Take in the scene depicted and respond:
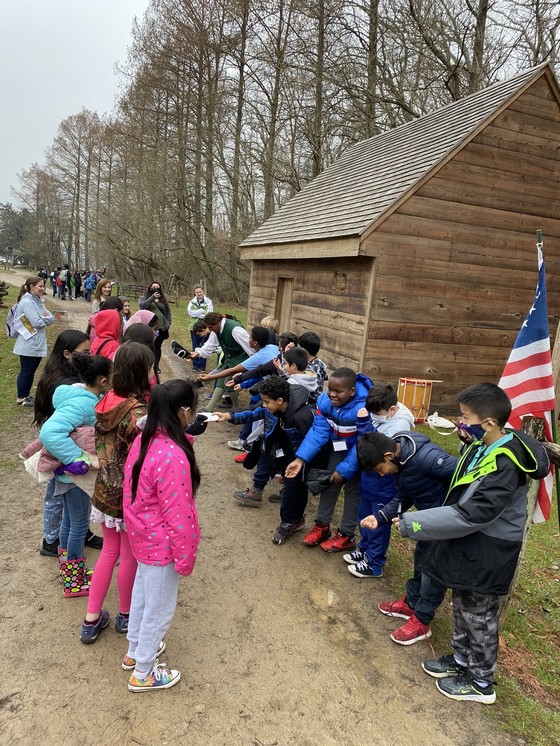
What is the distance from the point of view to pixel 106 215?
30609mm

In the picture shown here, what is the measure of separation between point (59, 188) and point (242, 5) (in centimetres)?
2805

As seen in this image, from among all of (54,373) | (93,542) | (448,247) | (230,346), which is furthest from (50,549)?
(448,247)

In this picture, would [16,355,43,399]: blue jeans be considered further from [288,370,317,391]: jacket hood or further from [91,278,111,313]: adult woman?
[288,370,317,391]: jacket hood

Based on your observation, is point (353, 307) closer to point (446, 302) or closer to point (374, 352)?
point (374, 352)

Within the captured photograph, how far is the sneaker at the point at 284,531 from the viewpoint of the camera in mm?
4391

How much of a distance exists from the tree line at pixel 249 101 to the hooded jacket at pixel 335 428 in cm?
1555

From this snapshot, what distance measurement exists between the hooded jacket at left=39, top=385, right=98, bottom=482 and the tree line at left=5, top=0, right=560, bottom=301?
56.2ft

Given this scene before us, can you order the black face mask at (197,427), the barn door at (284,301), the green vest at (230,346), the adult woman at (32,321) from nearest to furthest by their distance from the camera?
the black face mask at (197,427), the adult woman at (32,321), the green vest at (230,346), the barn door at (284,301)

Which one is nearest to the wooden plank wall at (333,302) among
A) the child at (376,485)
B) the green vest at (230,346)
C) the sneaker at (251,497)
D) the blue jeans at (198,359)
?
the blue jeans at (198,359)

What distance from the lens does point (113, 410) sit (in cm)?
277

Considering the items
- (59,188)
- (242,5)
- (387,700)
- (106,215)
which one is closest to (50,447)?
(387,700)

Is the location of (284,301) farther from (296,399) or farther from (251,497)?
(296,399)

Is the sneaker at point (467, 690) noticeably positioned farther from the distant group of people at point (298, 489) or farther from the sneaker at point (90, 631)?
the sneaker at point (90, 631)

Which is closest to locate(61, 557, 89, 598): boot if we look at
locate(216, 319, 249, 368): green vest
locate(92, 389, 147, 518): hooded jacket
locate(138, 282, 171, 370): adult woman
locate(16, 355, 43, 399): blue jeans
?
locate(92, 389, 147, 518): hooded jacket
